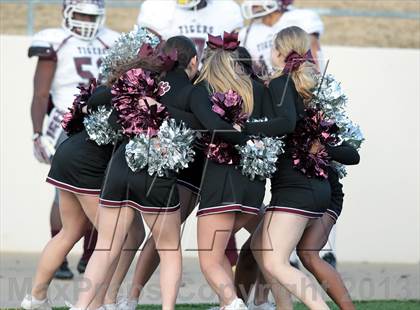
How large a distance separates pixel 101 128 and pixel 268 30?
328cm

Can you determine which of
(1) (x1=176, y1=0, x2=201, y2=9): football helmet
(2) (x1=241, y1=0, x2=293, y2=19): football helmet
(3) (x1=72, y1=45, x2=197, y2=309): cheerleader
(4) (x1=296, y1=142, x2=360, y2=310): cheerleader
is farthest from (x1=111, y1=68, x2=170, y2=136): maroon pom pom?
(2) (x1=241, y1=0, x2=293, y2=19): football helmet

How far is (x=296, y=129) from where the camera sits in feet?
20.0

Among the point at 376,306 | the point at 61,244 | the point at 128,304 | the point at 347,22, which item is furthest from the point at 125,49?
the point at 347,22

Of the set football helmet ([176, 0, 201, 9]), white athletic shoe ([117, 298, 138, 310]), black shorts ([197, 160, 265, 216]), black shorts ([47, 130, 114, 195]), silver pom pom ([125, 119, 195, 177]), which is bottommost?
white athletic shoe ([117, 298, 138, 310])

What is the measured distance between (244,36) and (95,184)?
330cm

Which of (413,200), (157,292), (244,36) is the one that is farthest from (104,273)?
(413,200)

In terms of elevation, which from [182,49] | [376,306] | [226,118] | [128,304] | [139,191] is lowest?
[376,306]

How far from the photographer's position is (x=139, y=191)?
5789 mm

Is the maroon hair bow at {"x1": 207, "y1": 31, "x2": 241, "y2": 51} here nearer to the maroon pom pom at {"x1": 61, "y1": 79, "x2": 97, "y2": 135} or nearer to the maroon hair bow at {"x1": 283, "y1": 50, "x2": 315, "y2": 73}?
the maroon hair bow at {"x1": 283, "y1": 50, "x2": 315, "y2": 73}

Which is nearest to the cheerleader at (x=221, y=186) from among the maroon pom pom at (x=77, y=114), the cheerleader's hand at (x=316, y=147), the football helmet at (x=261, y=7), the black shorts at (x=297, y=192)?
the black shorts at (x=297, y=192)

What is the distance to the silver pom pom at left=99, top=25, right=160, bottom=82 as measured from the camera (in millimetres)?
6219

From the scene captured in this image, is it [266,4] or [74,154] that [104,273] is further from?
[266,4]

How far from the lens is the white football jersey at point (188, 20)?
338 inches

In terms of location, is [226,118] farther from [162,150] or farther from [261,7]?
[261,7]
